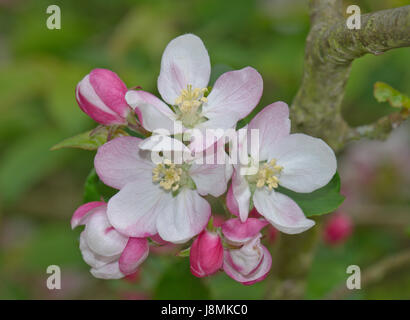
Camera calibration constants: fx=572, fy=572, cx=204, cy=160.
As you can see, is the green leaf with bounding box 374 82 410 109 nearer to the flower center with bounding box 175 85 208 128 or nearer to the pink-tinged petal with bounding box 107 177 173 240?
the flower center with bounding box 175 85 208 128

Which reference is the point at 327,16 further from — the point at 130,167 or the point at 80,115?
the point at 80,115

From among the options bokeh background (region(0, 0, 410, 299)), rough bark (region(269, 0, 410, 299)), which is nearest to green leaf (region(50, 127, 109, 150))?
rough bark (region(269, 0, 410, 299))

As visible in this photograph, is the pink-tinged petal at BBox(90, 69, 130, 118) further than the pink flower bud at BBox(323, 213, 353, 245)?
No

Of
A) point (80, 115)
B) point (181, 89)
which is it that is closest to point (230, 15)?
point (80, 115)

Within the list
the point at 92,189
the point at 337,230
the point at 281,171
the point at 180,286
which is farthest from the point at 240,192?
the point at 337,230

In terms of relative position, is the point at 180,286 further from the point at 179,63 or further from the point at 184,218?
the point at 179,63

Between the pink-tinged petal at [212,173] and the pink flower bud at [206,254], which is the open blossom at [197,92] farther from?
the pink flower bud at [206,254]
